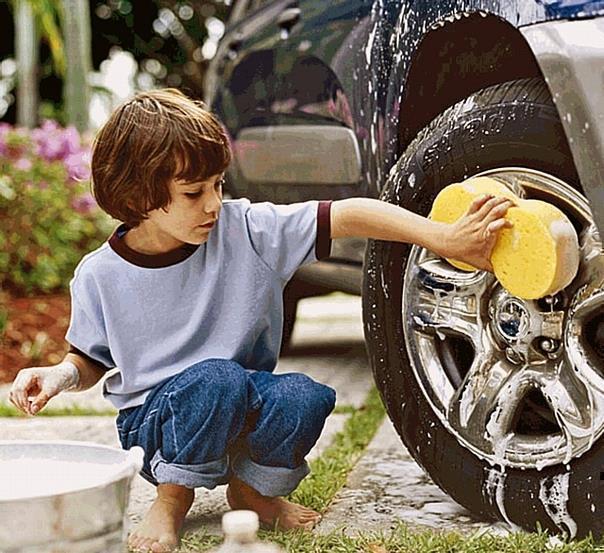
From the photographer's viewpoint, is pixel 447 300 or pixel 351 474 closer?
pixel 447 300

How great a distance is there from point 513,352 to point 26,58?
300 inches

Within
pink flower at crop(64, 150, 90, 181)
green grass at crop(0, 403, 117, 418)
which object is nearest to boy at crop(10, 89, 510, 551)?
green grass at crop(0, 403, 117, 418)

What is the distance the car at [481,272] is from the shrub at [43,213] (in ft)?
9.63

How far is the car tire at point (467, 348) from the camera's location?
2.17 meters

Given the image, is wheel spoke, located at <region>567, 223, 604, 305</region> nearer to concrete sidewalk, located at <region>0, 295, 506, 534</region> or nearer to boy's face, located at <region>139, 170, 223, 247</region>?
concrete sidewalk, located at <region>0, 295, 506, 534</region>

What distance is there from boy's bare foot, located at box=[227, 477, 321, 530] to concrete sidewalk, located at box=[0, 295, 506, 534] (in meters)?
0.04

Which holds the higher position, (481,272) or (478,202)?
(478,202)

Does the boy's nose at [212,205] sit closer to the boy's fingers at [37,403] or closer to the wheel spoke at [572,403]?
the boy's fingers at [37,403]

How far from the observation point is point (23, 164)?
577 centimetres

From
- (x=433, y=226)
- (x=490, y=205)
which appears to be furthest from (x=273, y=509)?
(x=490, y=205)

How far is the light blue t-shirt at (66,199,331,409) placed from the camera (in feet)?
8.03

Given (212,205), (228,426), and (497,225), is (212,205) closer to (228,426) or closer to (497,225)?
(228,426)

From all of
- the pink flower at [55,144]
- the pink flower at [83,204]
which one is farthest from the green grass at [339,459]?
the pink flower at [55,144]

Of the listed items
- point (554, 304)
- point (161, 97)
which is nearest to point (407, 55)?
point (161, 97)
